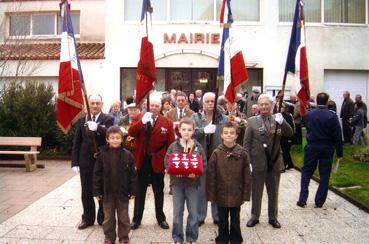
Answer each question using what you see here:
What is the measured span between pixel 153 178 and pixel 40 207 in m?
2.39

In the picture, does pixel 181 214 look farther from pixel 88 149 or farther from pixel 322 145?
pixel 322 145

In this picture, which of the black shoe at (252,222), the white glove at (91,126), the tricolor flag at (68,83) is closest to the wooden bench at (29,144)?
the tricolor flag at (68,83)

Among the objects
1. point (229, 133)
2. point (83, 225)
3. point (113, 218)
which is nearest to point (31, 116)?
point (83, 225)

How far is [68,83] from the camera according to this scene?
664cm

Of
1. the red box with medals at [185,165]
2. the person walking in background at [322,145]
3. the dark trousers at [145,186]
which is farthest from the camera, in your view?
the person walking in background at [322,145]

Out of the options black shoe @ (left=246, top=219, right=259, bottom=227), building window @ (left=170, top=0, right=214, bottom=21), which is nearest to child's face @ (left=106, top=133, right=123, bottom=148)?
black shoe @ (left=246, top=219, right=259, bottom=227)

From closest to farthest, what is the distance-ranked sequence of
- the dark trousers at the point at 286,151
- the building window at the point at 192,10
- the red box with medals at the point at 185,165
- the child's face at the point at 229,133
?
the red box with medals at the point at 185,165
the child's face at the point at 229,133
the dark trousers at the point at 286,151
the building window at the point at 192,10

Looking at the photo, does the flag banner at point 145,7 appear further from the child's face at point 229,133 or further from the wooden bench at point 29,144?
the wooden bench at point 29,144

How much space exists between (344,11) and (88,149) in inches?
576

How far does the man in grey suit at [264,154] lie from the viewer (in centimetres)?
680

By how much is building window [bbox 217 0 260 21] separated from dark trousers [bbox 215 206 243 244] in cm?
1277

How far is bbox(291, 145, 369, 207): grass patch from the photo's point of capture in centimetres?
868

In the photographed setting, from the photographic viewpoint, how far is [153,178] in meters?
6.72

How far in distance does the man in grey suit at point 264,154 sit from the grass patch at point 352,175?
2.01m
